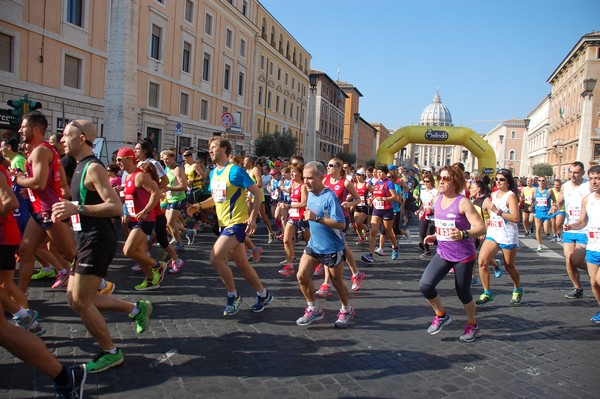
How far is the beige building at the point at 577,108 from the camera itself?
188 ft

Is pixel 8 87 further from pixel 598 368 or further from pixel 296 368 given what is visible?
pixel 598 368

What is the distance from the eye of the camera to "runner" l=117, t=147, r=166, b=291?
244 inches

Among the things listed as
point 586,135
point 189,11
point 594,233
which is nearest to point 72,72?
point 189,11

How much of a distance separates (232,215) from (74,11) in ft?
70.1

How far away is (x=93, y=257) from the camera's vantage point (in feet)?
12.1

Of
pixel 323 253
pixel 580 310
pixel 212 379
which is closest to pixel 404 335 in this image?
pixel 323 253

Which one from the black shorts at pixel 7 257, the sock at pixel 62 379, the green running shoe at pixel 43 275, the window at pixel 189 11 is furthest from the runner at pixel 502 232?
the window at pixel 189 11

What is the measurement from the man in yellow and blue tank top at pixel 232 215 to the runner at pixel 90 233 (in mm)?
1665

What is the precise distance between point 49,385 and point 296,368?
1.91 m

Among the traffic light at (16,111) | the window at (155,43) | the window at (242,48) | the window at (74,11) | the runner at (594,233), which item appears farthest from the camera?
the window at (242,48)

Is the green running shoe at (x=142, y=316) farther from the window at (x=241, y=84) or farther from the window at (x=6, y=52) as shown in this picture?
the window at (x=241, y=84)

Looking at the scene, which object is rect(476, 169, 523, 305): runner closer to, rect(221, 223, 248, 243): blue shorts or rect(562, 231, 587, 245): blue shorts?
rect(562, 231, 587, 245): blue shorts

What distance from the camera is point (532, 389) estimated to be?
3861 mm

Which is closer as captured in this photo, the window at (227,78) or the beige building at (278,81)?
the window at (227,78)
